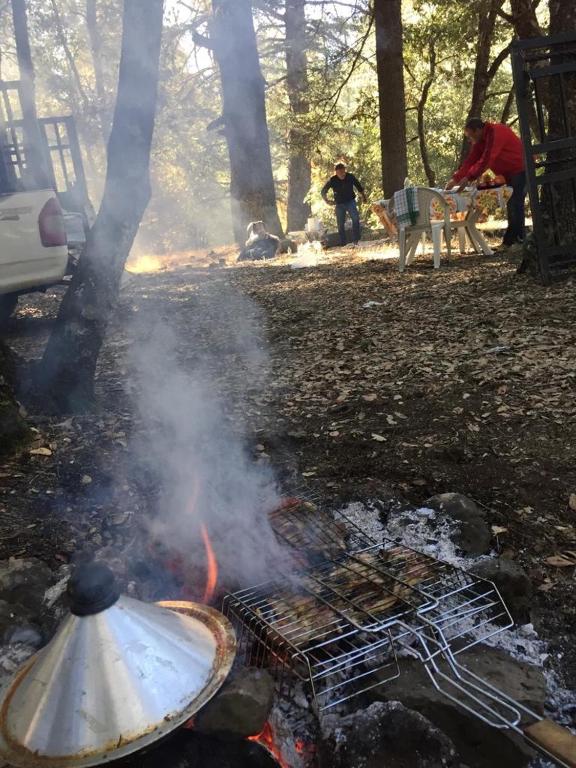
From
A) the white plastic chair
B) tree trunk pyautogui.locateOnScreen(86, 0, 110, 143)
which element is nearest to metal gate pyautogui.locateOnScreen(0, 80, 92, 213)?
the white plastic chair

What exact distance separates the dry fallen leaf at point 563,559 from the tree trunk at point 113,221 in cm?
317

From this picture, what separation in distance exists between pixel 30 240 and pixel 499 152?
21.1ft

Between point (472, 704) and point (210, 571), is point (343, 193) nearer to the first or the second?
point (210, 571)

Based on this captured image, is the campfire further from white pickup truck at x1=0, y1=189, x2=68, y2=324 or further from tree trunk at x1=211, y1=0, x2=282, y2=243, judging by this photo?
tree trunk at x1=211, y1=0, x2=282, y2=243

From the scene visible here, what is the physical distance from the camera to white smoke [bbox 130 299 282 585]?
2.74 metres

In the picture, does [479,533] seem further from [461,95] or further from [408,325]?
[461,95]

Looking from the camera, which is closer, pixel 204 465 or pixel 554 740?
pixel 554 740

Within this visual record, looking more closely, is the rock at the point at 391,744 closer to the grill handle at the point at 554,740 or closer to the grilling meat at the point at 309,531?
the grill handle at the point at 554,740

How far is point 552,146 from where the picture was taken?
6316 millimetres

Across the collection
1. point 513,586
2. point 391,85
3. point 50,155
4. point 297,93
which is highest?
point 297,93

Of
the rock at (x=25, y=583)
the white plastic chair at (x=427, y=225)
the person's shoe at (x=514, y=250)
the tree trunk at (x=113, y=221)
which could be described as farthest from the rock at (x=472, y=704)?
the person's shoe at (x=514, y=250)

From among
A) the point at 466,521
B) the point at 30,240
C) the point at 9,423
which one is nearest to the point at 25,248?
the point at 30,240

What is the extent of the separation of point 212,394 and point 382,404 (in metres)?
1.50

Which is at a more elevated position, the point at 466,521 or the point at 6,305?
the point at 6,305
